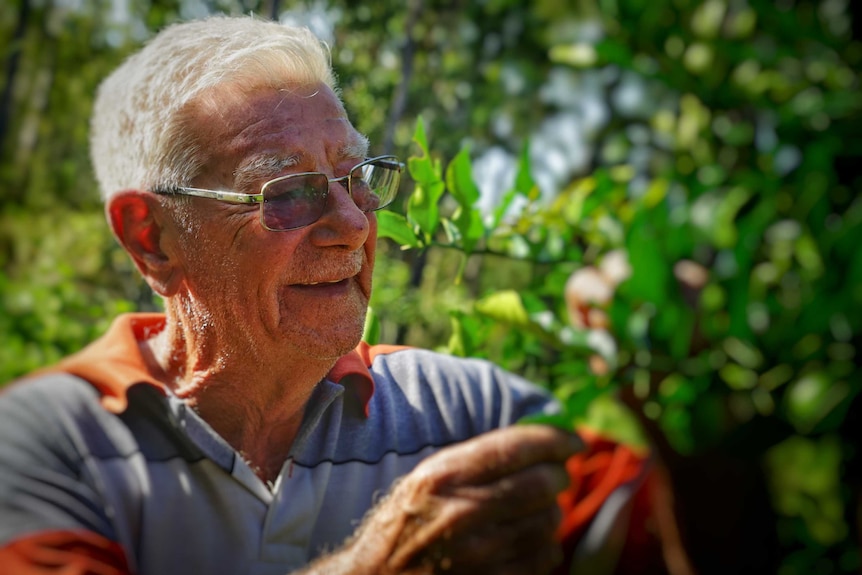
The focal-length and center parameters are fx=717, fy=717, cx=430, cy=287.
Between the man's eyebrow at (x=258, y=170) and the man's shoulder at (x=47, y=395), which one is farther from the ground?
the man's eyebrow at (x=258, y=170)

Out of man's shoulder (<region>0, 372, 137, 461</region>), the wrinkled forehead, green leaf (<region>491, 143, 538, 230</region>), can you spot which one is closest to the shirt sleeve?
man's shoulder (<region>0, 372, 137, 461</region>)

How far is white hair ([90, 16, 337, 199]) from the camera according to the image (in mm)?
565

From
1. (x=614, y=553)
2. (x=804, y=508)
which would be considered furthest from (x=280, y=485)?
(x=804, y=508)

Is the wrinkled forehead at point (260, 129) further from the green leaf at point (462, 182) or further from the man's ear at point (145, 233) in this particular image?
the green leaf at point (462, 182)

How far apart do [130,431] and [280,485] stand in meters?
0.13

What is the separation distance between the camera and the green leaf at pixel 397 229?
0.70 metres

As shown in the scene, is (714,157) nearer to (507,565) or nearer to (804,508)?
(804,508)

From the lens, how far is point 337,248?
1.99 ft

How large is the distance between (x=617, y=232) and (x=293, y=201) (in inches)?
20.5

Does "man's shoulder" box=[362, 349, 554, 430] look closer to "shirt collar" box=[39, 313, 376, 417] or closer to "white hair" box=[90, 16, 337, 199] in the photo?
"shirt collar" box=[39, 313, 376, 417]

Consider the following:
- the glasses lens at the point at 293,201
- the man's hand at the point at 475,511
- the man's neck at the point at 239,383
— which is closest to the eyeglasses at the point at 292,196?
the glasses lens at the point at 293,201

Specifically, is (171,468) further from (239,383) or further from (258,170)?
(258,170)

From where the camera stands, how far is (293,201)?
23.0 inches

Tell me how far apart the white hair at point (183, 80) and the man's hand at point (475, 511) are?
32 centimetres
